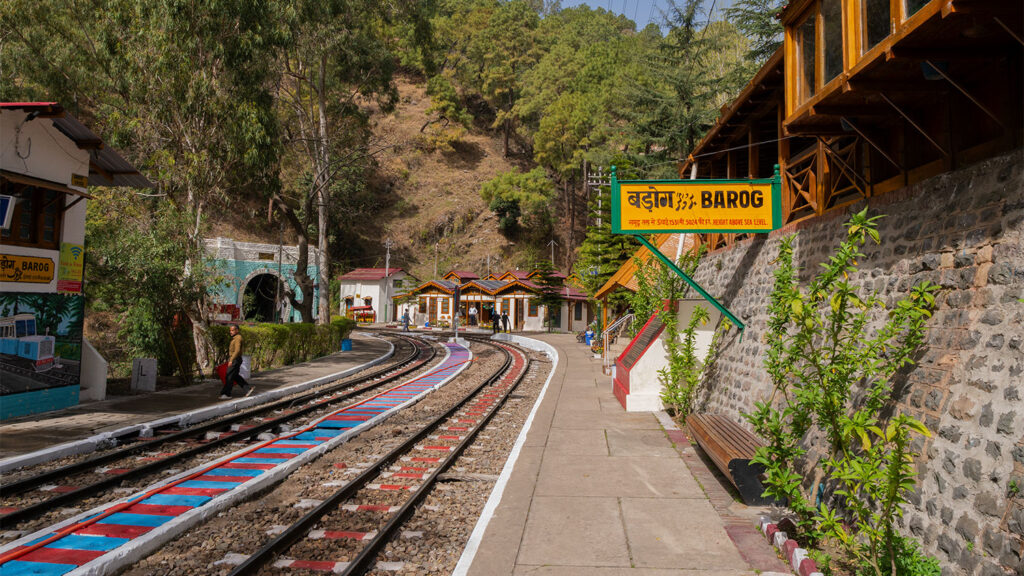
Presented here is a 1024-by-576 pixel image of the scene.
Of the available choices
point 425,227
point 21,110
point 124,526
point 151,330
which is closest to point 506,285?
point 425,227

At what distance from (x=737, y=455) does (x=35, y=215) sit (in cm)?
1353

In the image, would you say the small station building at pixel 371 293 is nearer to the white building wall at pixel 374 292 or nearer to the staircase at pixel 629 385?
the white building wall at pixel 374 292

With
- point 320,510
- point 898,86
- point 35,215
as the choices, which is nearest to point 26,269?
point 35,215

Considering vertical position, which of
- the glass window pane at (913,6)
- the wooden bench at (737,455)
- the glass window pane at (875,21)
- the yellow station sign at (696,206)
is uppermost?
the glass window pane at (875,21)

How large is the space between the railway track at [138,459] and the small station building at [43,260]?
2941mm

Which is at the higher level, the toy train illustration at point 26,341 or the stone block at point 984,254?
the stone block at point 984,254

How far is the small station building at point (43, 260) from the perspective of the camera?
1115 centimetres

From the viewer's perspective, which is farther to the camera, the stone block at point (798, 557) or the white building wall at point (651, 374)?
the white building wall at point (651, 374)

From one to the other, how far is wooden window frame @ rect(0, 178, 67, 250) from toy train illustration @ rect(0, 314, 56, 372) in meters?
1.53

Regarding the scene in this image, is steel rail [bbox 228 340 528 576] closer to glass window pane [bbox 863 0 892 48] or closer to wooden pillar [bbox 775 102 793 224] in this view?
glass window pane [bbox 863 0 892 48]

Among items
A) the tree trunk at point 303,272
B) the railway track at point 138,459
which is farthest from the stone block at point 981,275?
the tree trunk at point 303,272

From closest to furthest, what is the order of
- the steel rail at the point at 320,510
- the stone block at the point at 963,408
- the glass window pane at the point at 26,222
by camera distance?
the stone block at the point at 963,408 → the steel rail at the point at 320,510 → the glass window pane at the point at 26,222

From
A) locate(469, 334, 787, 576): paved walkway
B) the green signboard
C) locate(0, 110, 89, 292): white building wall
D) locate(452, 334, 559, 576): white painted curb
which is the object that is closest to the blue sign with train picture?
locate(0, 110, 89, 292): white building wall

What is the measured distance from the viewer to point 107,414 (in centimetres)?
1161
